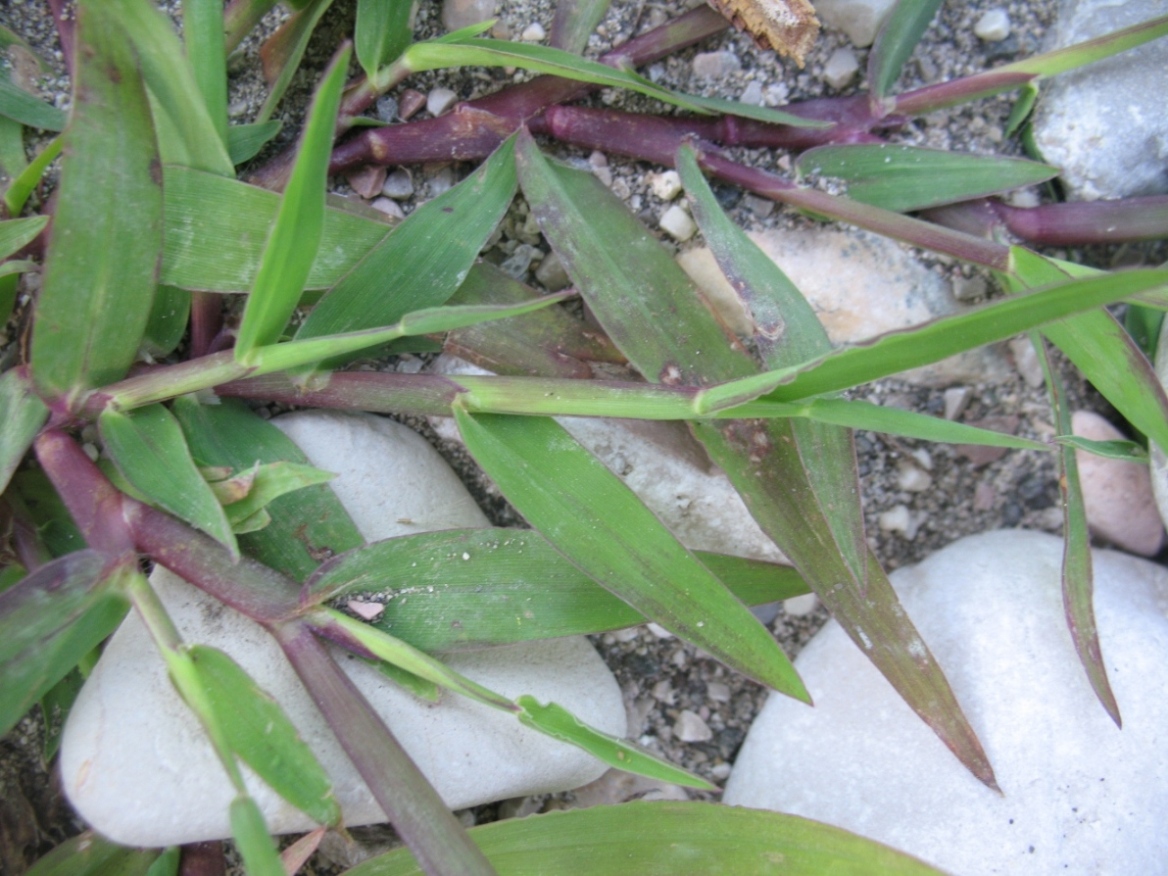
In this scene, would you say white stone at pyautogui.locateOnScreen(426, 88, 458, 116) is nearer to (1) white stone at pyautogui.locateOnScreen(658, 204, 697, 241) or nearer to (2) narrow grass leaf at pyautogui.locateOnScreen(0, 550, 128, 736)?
(1) white stone at pyautogui.locateOnScreen(658, 204, 697, 241)

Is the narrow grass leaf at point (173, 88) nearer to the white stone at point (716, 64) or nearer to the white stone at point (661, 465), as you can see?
the white stone at point (661, 465)

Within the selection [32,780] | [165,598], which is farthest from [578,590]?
[32,780]

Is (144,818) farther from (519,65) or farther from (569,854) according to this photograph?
(519,65)

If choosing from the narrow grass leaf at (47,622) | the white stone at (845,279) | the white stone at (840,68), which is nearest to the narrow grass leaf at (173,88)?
the narrow grass leaf at (47,622)

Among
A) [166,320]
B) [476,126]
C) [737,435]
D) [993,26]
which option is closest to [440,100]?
[476,126]

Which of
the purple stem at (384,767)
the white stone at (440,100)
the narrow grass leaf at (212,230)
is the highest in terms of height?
the white stone at (440,100)
